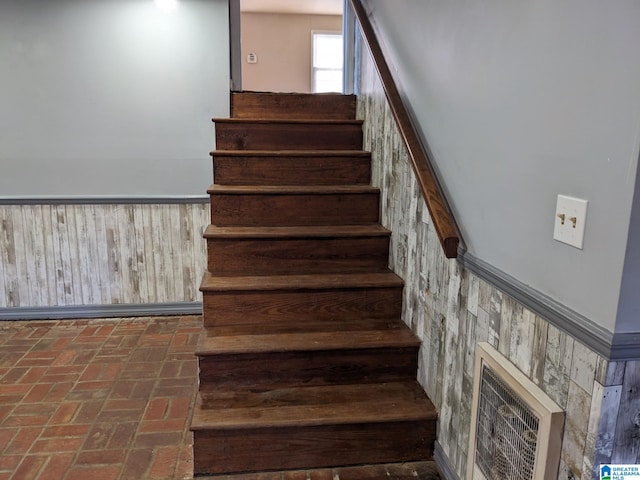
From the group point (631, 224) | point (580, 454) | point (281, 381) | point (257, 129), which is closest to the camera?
point (631, 224)

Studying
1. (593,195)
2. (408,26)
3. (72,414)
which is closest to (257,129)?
(408,26)

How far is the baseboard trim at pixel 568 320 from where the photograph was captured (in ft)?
3.28

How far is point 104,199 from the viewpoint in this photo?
134 inches

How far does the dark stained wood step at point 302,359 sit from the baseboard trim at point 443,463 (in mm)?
314

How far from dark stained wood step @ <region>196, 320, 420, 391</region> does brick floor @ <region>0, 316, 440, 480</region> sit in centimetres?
35

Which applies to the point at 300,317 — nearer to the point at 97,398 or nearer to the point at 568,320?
the point at 97,398

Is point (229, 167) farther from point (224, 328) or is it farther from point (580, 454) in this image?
point (580, 454)

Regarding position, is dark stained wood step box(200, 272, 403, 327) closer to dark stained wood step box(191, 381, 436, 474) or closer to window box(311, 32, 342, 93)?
dark stained wood step box(191, 381, 436, 474)

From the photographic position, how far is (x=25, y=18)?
3.20 meters

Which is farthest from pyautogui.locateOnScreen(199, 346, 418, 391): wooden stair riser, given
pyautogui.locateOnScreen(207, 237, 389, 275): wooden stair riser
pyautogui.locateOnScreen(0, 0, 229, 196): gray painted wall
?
pyautogui.locateOnScreen(0, 0, 229, 196): gray painted wall

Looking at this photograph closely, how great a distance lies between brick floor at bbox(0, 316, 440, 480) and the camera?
1.94 metres

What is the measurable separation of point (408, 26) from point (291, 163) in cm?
98

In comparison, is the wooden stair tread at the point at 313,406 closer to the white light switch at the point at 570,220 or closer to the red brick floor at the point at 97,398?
the red brick floor at the point at 97,398

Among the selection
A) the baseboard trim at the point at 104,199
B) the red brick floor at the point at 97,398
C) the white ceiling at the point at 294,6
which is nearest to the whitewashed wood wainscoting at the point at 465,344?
the red brick floor at the point at 97,398
